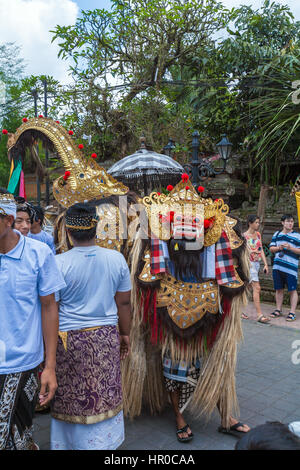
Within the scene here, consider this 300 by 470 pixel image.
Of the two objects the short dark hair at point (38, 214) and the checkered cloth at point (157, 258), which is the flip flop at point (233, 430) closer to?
the checkered cloth at point (157, 258)

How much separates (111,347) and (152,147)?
8378 mm

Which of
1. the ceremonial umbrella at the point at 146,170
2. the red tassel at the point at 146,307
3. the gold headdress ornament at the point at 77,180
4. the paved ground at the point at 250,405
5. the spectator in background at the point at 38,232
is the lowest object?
the paved ground at the point at 250,405

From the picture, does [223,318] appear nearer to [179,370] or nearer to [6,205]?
[179,370]

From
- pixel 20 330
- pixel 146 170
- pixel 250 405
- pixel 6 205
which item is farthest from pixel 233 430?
pixel 146 170

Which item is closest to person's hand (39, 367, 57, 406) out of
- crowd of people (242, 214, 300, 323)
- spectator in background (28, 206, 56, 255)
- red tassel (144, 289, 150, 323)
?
red tassel (144, 289, 150, 323)

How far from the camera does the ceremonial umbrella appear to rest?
6.21 metres

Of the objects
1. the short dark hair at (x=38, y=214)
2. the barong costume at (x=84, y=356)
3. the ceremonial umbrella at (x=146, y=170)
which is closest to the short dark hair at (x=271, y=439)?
the barong costume at (x=84, y=356)

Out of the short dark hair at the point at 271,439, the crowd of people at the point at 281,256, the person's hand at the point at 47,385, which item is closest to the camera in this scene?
the short dark hair at the point at 271,439

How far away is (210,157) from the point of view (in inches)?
418

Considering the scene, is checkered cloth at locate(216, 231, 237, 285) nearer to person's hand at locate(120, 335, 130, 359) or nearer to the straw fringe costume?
the straw fringe costume

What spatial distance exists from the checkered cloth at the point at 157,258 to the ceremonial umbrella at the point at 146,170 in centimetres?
370

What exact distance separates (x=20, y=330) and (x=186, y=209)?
1.35 metres

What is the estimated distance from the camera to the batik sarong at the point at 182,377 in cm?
271
